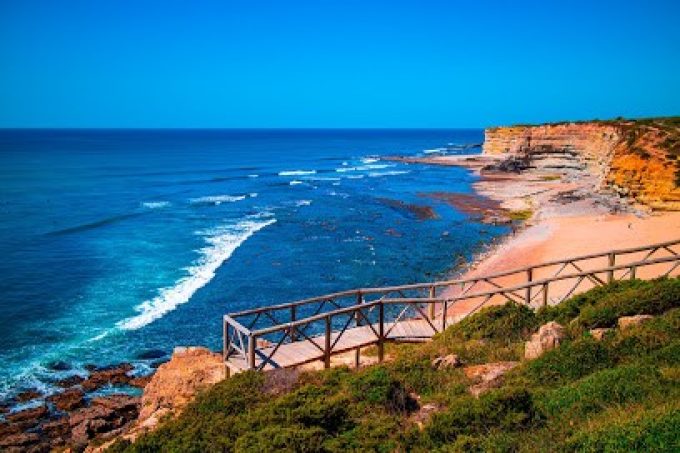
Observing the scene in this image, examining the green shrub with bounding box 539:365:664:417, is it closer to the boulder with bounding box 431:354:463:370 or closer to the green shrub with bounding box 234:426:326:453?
the boulder with bounding box 431:354:463:370

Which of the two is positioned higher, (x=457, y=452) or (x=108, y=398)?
(x=457, y=452)

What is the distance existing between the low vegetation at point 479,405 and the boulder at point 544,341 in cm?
31

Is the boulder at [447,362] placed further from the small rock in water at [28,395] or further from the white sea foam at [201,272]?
the white sea foam at [201,272]

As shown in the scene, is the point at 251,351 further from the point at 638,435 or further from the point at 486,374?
the point at 638,435

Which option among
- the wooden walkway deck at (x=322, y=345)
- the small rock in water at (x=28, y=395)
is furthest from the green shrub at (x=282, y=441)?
the small rock in water at (x=28, y=395)

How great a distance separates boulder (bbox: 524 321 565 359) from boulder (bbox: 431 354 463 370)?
4.15ft

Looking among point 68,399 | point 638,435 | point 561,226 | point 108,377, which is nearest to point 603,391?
point 638,435

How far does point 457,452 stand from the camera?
6.84m

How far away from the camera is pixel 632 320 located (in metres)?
11.2

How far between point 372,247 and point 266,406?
2786 centimetres

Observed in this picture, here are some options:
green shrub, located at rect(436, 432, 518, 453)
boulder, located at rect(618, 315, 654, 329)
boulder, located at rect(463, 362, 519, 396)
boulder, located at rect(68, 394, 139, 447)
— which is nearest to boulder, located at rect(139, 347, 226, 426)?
boulder, located at rect(68, 394, 139, 447)

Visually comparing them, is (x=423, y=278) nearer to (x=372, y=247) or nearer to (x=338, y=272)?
(x=338, y=272)

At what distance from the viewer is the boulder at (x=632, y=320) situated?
36.1 ft

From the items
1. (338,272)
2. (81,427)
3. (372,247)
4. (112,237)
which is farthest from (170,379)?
(112,237)
